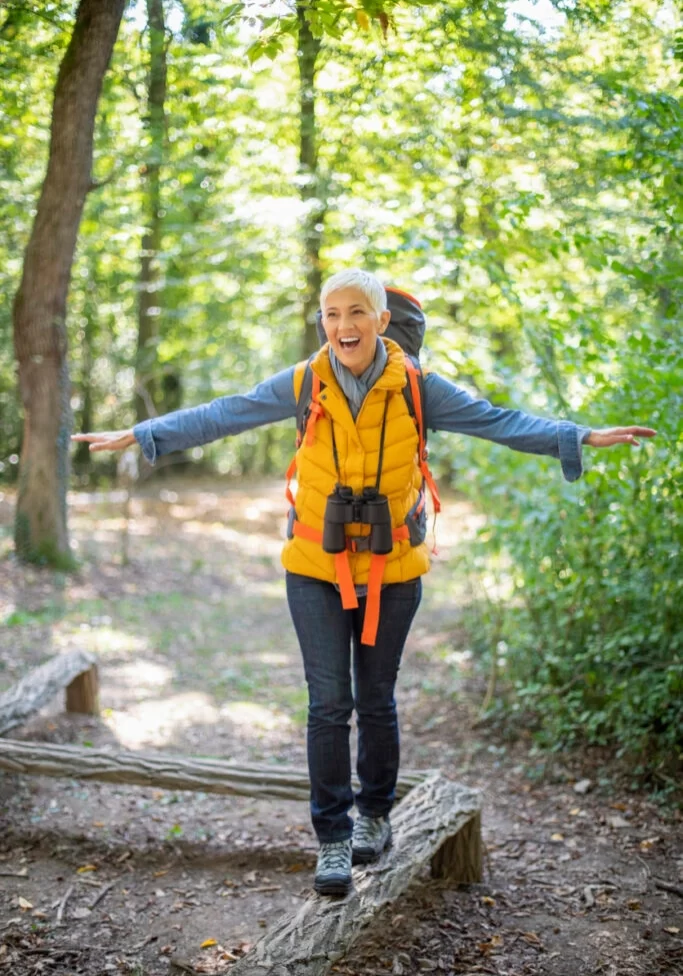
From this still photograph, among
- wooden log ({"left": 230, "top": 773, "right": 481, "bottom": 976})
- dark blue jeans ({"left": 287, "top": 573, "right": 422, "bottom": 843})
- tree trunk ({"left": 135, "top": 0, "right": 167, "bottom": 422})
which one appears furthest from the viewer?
tree trunk ({"left": 135, "top": 0, "right": 167, "bottom": 422})

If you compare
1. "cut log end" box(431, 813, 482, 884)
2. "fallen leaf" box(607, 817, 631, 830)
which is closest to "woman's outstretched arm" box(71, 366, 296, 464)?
"cut log end" box(431, 813, 482, 884)

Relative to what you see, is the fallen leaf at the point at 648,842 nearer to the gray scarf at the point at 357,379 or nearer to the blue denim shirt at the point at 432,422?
the blue denim shirt at the point at 432,422

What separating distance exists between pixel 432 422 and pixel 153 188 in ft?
16.9

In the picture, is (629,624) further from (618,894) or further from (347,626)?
(347,626)

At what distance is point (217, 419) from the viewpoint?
3119 mm

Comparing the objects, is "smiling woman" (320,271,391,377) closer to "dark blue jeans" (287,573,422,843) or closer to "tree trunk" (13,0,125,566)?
"dark blue jeans" (287,573,422,843)

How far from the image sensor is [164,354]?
44.2ft

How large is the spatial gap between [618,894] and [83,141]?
16.0 ft

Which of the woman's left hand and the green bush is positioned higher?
the woman's left hand

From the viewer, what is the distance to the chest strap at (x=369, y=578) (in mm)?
2891

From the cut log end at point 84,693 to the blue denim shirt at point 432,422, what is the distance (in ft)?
9.00

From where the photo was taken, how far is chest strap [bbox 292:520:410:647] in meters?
2.89

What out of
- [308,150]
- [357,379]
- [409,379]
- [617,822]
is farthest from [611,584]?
[308,150]

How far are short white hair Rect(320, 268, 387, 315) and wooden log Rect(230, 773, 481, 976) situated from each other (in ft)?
6.51
